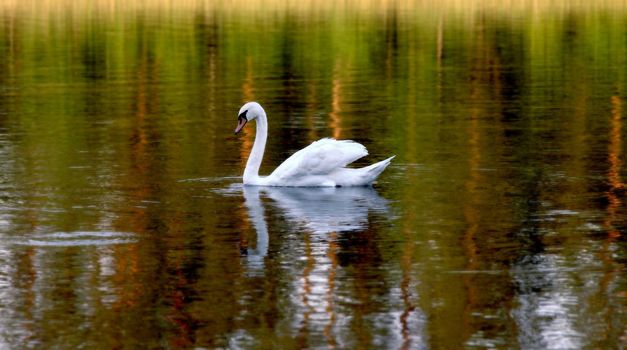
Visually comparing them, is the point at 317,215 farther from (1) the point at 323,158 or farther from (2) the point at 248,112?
(2) the point at 248,112

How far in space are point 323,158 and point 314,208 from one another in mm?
1440

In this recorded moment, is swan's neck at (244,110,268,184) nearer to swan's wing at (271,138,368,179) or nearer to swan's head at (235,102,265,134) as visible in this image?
swan's head at (235,102,265,134)

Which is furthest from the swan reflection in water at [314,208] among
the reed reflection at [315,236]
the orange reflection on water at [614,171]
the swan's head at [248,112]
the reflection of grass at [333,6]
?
the reflection of grass at [333,6]

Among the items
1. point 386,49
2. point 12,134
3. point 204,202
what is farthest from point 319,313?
point 386,49

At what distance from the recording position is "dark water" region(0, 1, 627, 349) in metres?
11.5

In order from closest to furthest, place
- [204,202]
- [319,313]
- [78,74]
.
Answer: [319,313]
[204,202]
[78,74]

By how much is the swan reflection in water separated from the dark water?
0.18ft

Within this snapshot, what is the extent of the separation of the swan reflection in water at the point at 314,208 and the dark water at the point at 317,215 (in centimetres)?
5

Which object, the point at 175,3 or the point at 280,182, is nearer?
the point at 280,182

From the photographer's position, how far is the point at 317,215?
648 inches

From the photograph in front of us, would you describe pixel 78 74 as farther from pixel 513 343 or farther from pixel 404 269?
pixel 513 343

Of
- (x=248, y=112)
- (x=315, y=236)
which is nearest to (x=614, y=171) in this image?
(x=248, y=112)

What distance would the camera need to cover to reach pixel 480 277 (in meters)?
13.0

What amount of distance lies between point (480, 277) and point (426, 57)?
29.6m
